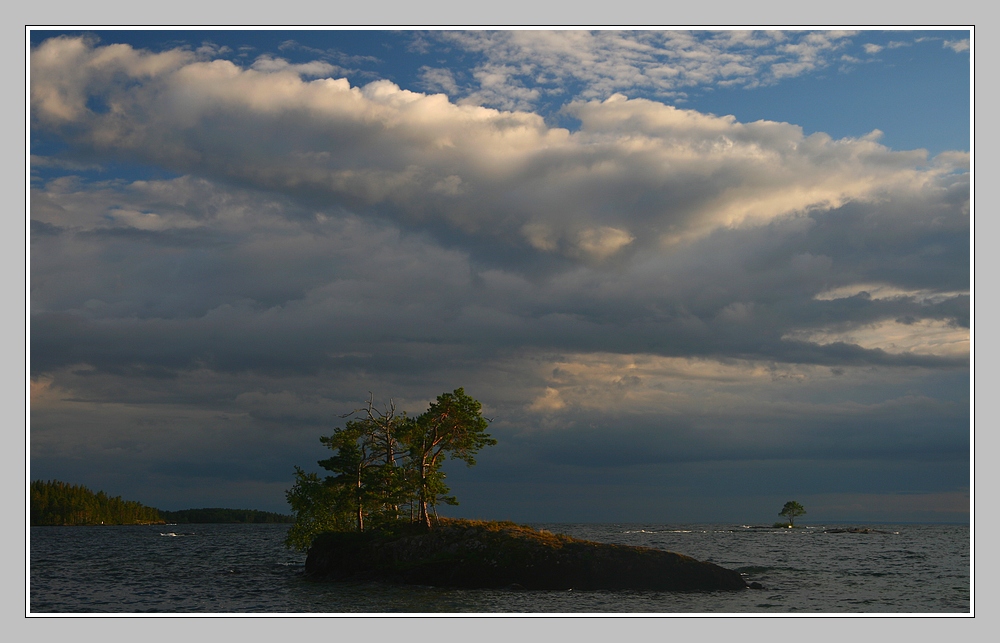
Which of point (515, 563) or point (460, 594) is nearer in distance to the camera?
point (460, 594)

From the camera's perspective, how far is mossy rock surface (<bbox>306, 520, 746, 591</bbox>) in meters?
54.3

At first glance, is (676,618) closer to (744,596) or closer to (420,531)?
(744,596)

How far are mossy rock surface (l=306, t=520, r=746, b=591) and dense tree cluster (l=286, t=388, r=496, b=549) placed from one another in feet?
9.91

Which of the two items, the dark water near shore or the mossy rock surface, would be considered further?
the mossy rock surface

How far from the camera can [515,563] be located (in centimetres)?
5522

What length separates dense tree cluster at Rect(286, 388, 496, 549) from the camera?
206 feet

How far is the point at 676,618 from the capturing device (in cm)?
3784

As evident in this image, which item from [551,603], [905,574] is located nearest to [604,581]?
[551,603]

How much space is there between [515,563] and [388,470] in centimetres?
1453

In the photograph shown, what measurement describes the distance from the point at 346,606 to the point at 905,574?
179ft

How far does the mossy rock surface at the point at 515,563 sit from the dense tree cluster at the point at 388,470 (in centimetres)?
302

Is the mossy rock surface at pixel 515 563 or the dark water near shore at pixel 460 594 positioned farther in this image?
the mossy rock surface at pixel 515 563

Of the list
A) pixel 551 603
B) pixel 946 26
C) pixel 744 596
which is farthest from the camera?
pixel 744 596

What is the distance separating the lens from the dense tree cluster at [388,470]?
62.7 metres
